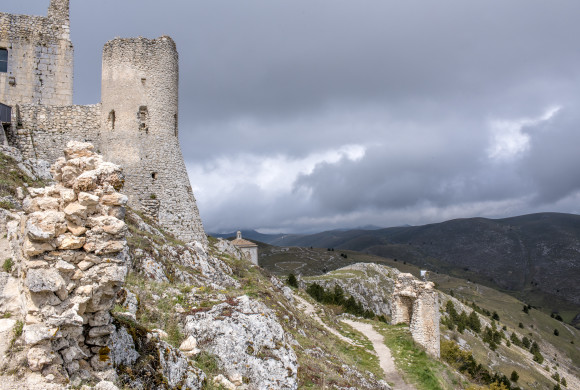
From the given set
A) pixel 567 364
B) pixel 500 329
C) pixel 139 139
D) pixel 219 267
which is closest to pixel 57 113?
pixel 139 139

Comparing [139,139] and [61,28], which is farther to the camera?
[61,28]

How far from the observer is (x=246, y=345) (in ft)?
34.7

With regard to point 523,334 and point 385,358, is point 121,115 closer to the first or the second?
point 385,358

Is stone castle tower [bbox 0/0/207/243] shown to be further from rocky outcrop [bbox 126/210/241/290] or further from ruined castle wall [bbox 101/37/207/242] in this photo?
rocky outcrop [bbox 126/210/241/290]

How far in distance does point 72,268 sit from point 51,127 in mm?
23336

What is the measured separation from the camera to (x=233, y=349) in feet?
33.6

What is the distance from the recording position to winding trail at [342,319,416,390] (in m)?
19.0

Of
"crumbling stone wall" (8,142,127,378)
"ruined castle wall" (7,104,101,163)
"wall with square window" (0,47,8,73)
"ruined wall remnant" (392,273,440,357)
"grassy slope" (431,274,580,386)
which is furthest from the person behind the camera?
"grassy slope" (431,274,580,386)

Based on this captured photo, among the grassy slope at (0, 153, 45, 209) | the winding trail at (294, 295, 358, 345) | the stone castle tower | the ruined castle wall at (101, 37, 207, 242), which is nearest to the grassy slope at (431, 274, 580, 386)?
the winding trail at (294, 295, 358, 345)

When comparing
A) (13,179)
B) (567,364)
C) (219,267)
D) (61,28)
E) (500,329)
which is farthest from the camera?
(567,364)

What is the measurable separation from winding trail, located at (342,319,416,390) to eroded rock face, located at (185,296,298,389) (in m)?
10.1

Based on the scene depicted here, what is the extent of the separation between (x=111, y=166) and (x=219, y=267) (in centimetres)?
1559

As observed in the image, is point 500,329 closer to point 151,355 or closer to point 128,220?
point 128,220

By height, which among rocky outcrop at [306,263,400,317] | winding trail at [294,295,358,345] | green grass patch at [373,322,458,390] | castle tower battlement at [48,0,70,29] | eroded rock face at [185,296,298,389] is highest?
castle tower battlement at [48,0,70,29]
